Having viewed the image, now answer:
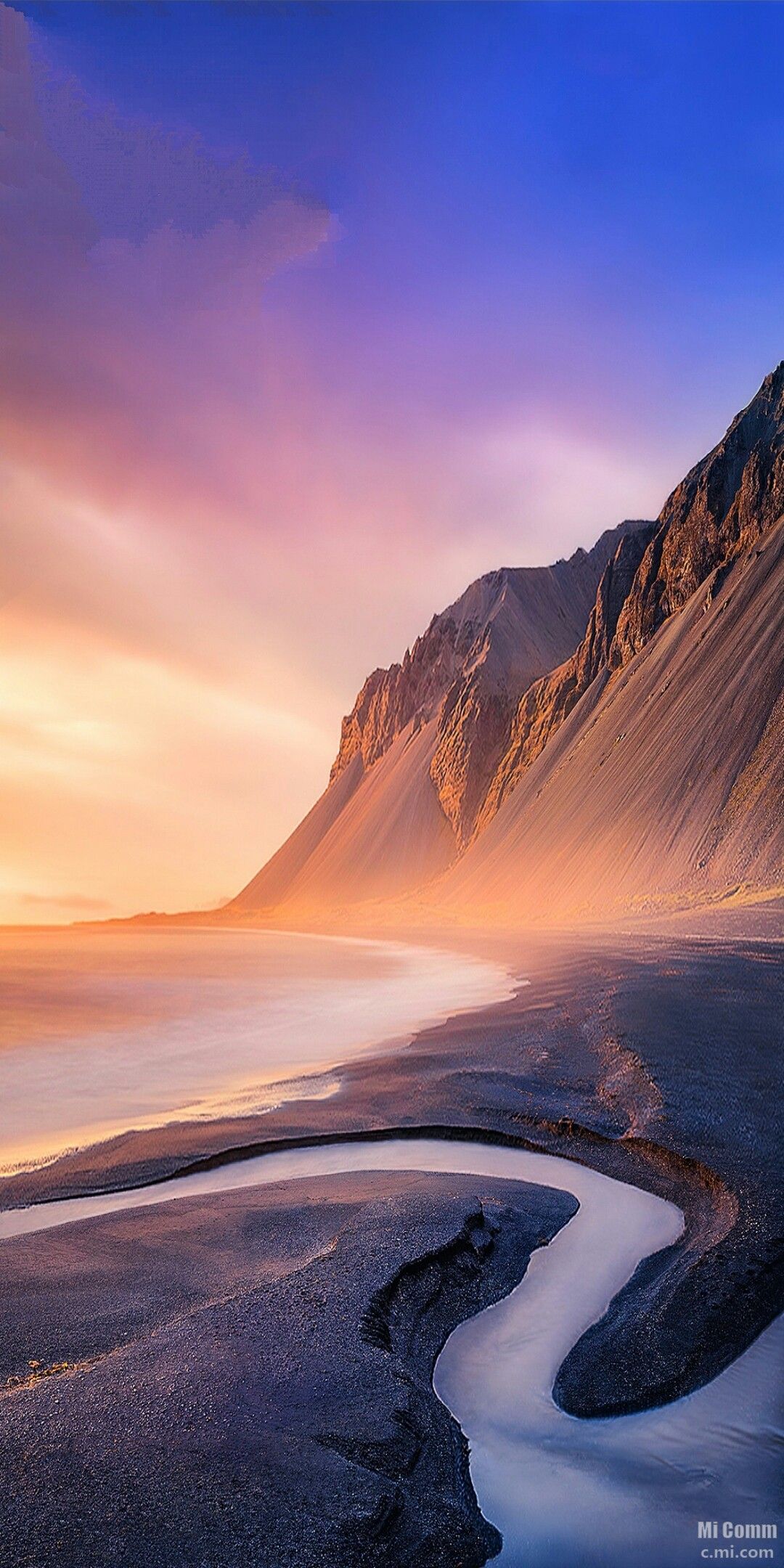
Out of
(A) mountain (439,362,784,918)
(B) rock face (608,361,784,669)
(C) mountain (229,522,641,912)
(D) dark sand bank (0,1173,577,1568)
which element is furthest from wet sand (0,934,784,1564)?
(C) mountain (229,522,641,912)

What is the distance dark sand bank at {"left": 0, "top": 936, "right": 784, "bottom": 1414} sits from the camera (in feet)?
9.75

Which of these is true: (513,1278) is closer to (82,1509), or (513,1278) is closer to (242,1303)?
(242,1303)

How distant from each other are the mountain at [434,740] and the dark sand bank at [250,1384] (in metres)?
73.6

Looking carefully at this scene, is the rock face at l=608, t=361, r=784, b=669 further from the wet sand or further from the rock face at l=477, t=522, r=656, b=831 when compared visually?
the wet sand

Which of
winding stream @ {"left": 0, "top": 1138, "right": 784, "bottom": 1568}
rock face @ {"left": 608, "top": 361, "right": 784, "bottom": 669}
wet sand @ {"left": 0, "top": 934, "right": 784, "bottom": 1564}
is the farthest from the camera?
rock face @ {"left": 608, "top": 361, "right": 784, "bottom": 669}

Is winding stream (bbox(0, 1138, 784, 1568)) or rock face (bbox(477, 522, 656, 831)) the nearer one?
winding stream (bbox(0, 1138, 784, 1568))

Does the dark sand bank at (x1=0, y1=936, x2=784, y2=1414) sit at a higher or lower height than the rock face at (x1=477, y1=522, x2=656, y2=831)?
lower

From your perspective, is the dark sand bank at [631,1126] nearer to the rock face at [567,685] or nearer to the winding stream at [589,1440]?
the winding stream at [589,1440]

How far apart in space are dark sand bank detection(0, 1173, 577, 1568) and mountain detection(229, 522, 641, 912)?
7361 cm

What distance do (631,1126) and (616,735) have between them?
44959mm

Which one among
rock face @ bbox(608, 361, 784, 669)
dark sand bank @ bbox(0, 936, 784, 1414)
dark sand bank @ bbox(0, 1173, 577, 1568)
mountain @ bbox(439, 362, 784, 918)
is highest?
rock face @ bbox(608, 361, 784, 669)

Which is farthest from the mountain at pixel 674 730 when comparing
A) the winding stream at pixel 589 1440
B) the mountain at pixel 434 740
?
the winding stream at pixel 589 1440

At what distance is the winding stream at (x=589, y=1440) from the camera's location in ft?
6.73

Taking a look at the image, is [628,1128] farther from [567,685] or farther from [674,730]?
[567,685]
